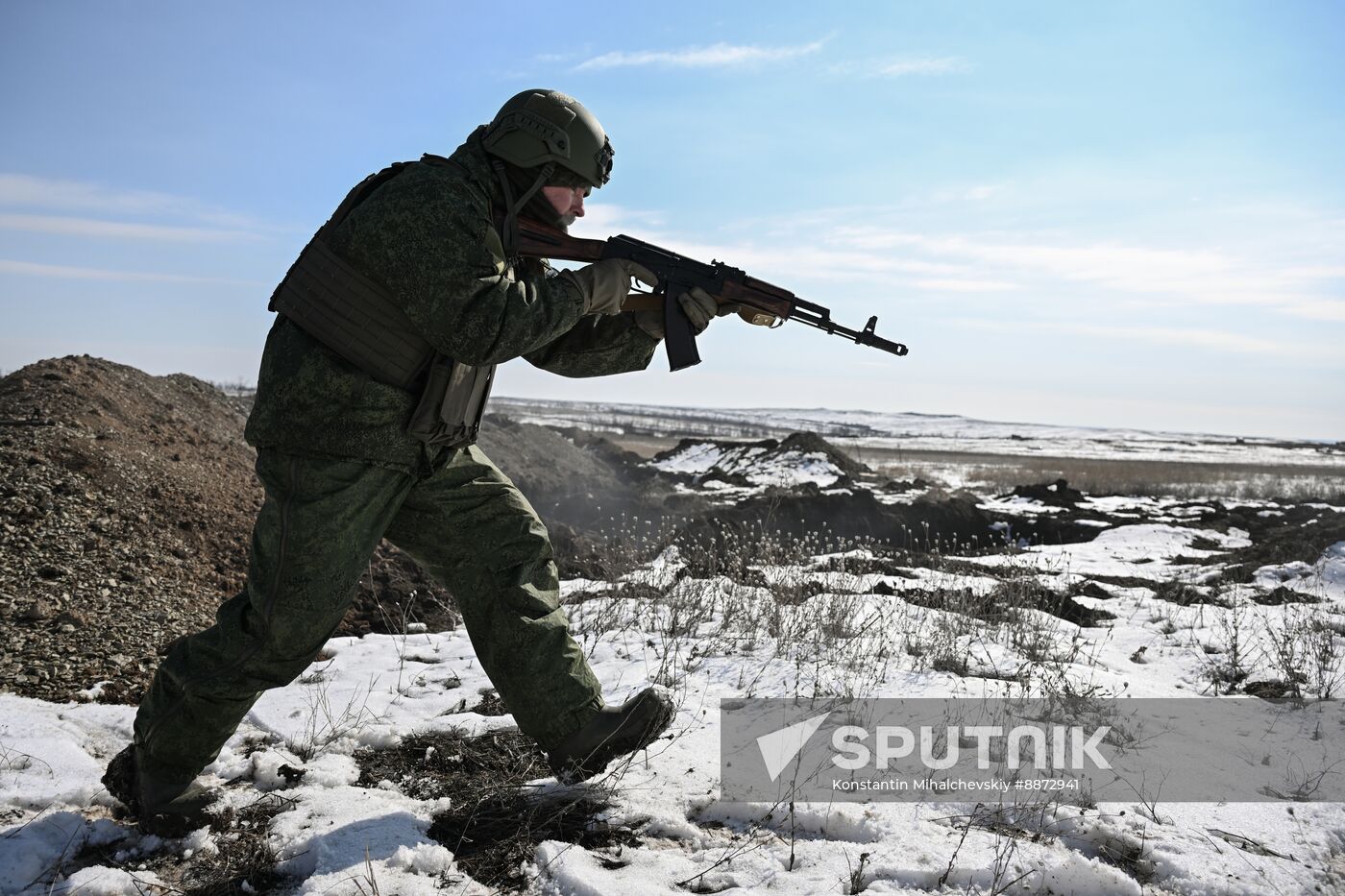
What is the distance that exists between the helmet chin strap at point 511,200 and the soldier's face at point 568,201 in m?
0.10

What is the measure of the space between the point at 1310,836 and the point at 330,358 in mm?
3348

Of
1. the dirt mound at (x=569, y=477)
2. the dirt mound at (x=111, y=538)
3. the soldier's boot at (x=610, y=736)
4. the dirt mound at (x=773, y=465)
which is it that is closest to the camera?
the soldier's boot at (x=610, y=736)

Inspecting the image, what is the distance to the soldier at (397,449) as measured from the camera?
238cm

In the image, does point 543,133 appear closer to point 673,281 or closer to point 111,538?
point 673,281

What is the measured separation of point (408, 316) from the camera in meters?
2.40

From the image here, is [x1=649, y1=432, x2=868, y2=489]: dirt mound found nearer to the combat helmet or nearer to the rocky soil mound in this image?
the rocky soil mound

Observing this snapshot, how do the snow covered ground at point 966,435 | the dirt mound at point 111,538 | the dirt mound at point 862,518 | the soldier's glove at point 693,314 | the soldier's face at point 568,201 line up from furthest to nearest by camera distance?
the snow covered ground at point 966,435, the dirt mound at point 862,518, the dirt mound at point 111,538, the soldier's glove at point 693,314, the soldier's face at point 568,201

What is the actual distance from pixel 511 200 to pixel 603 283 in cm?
39

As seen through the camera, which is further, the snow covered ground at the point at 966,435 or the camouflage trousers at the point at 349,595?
the snow covered ground at the point at 966,435

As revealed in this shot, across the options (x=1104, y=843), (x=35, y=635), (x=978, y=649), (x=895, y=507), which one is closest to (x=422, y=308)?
(x=1104, y=843)

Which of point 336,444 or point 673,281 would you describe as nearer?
point 336,444

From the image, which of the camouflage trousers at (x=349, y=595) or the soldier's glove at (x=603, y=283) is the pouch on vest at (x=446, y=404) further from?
the soldier's glove at (x=603, y=283)

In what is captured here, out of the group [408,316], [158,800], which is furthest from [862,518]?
[158,800]

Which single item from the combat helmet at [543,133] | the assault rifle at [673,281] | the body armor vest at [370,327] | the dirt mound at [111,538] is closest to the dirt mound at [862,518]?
the dirt mound at [111,538]
